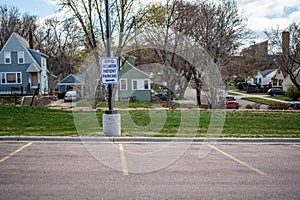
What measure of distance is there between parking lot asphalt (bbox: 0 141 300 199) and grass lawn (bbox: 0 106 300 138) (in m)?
1.71

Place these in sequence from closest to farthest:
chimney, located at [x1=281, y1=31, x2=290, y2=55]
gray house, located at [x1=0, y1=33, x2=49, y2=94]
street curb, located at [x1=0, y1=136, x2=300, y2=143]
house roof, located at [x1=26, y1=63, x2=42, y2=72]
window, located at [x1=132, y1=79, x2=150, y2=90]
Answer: street curb, located at [x1=0, y1=136, x2=300, y2=143] → house roof, located at [x1=26, y1=63, x2=42, y2=72] → gray house, located at [x1=0, y1=33, x2=49, y2=94] → window, located at [x1=132, y1=79, x2=150, y2=90] → chimney, located at [x1=281, y1=31, x2=290, y2=55]

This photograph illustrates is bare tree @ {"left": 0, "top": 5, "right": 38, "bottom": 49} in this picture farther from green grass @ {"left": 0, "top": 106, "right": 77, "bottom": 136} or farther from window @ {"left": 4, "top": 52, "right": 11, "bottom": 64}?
green grass @ {"left": 0, "top": 106, "right": 77, "bottom": 136}

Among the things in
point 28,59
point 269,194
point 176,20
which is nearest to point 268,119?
point 269,194

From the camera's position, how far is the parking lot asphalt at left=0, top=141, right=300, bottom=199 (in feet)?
17.0

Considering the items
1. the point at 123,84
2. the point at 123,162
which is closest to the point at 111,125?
the point at 123,162

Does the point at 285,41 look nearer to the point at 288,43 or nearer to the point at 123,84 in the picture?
the point at 288,43

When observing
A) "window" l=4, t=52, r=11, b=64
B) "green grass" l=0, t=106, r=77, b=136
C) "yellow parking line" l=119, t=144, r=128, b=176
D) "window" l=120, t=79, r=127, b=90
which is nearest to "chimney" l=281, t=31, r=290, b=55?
"window" l=120, t=79, r=127, b=90

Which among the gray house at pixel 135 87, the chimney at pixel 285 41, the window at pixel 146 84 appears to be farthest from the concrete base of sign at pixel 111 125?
the chimney at pixel 285 41

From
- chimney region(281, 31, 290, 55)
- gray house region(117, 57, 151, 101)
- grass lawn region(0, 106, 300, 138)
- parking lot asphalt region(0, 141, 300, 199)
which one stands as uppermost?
chimney region(281, 31, 290, 55)

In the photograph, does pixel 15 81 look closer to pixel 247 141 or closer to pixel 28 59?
pixel 28 59

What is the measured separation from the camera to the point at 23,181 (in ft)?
18.6

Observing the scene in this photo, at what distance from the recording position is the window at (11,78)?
3734 cm

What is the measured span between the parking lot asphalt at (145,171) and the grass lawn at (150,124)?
1706 mm

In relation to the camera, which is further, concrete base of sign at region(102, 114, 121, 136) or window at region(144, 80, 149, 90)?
window at region(144, 80, 149, 90)
